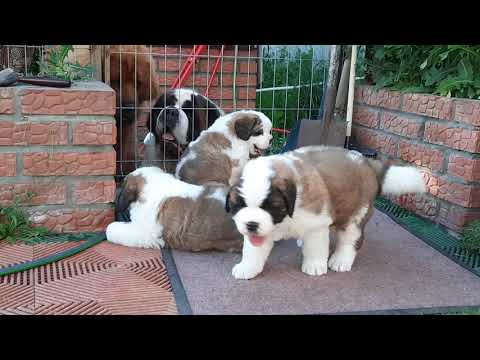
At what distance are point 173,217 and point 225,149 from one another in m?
0.87

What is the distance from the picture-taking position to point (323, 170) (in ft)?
9.71

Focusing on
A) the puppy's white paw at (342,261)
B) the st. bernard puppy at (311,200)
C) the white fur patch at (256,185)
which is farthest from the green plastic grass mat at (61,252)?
the puppy's white paw at (342,261)

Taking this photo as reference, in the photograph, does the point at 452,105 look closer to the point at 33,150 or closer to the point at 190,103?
the point at 190,103

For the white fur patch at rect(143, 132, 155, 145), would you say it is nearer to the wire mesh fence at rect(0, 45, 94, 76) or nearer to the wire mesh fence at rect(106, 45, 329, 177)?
the wire mesh fence at rect(106, 45, 329, 177)

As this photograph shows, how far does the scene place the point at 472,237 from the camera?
3432 millimetres

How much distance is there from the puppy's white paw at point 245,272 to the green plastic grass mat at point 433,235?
4.11 ft

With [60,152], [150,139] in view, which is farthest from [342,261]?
[150,139]

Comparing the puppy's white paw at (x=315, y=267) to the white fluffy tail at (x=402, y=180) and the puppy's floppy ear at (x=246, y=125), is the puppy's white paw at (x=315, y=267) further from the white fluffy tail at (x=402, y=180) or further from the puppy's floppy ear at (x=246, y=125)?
the puppy's floppy ear at (x=246, y=125)

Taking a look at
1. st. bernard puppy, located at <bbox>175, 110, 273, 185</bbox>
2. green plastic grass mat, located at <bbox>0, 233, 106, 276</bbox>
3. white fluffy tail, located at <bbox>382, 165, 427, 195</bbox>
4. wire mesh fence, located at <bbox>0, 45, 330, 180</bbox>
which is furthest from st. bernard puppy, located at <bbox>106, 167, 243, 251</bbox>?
wire mesh fence, located at <bbox>0, 45, 330, 180</bbox>

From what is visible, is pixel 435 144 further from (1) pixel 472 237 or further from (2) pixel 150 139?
(2) pixel 150 139

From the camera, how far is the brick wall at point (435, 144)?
11.8 ft

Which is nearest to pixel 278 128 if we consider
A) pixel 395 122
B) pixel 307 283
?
pixel 395 122

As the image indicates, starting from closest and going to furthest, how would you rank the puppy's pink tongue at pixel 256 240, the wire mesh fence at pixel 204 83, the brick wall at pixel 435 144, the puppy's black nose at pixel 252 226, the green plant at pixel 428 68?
the puppy's black nose at pixel 252 226 < the puppy's pink tongue at pixel 256 240 < the brick wall at pixel 435 144 < the green plant at pixel 428 68 < the wire mesh fence at pixel 204 83

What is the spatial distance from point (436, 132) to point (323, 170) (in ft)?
4.47
